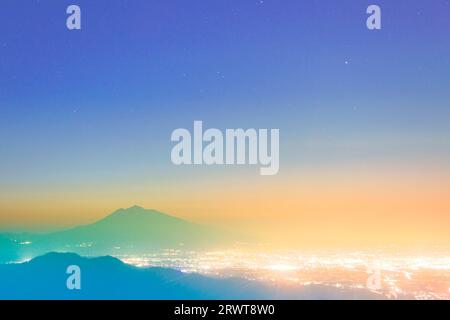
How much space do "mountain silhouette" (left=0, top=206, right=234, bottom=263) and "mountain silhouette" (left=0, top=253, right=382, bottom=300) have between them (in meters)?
0.12

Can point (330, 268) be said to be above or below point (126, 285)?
above

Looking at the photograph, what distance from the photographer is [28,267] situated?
625 cm

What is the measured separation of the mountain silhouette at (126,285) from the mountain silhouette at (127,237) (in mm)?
125

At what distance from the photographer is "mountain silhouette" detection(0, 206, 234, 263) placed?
244 inches

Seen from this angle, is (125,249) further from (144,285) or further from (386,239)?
(386,239)

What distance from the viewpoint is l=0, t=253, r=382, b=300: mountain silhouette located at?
6094 millimetres

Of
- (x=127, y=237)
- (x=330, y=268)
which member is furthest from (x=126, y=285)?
(x=330, y=268)

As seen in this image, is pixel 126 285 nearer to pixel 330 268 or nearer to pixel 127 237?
pixel 127 237

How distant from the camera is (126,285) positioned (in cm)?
621

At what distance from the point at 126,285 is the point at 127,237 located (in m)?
0.43
